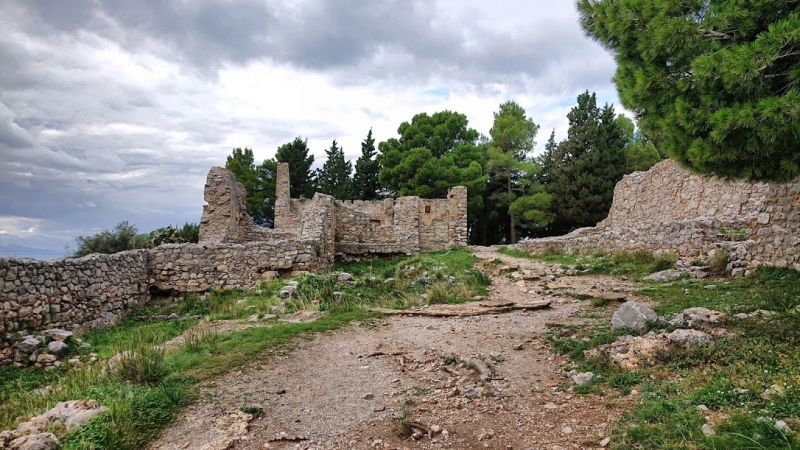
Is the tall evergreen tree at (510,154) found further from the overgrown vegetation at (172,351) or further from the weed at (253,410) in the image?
the weed at (253,410)

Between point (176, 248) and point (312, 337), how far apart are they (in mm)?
7006

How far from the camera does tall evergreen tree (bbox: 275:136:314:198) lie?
41.5 metres

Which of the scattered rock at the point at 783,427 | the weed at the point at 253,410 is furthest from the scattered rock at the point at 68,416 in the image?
the scattered rock at the point at 783,427

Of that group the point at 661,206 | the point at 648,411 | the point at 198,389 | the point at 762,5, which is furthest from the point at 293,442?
the point at 661,206

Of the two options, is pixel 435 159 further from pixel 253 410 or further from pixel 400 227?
pixel 253 410

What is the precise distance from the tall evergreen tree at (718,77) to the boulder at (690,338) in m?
2.08

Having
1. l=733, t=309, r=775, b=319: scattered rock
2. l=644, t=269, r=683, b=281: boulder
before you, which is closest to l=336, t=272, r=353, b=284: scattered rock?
l=644, t=269, r=683, b=281: boulder

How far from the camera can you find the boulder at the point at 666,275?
9.57 m

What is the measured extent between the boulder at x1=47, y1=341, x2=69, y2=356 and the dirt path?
3.64 m

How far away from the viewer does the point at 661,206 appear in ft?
58.4

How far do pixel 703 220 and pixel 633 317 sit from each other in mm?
6832

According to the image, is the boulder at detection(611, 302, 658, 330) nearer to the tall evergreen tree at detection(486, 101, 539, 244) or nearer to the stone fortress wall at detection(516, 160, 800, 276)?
the stone fortress wall at detection(516, 160, 800, 276)

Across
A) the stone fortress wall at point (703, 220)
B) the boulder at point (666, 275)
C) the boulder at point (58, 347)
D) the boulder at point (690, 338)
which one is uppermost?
the stone fortress wall at point (703, 220)

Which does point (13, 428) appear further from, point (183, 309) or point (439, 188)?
point (439, 188)
